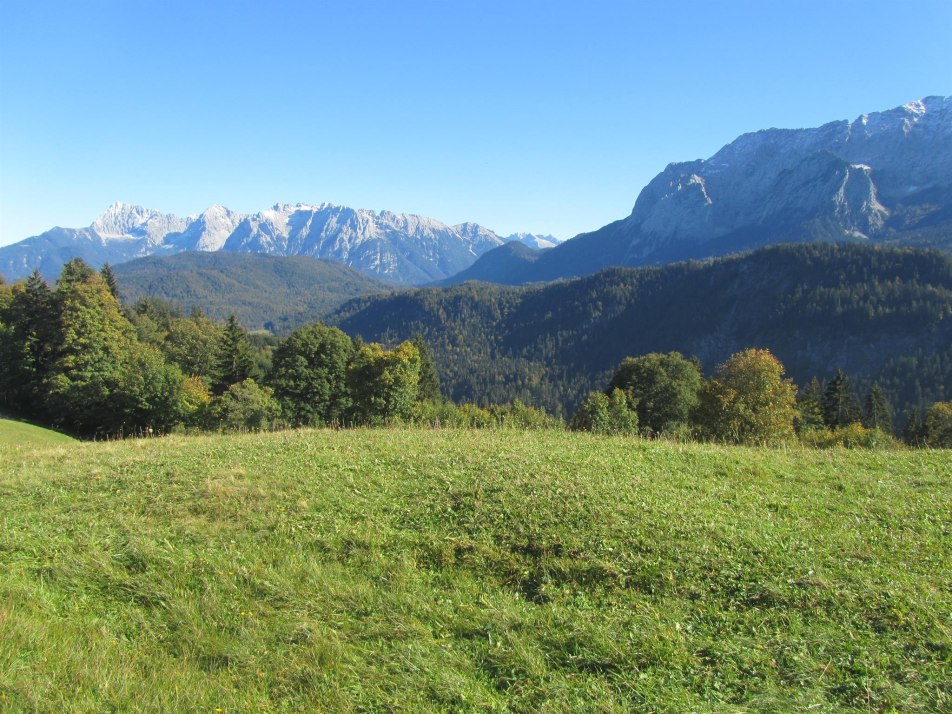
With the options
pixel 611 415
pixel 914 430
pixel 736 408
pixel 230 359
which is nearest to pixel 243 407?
pixel 230 359

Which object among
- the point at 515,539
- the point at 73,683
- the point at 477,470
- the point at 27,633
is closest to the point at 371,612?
the point at 515,539

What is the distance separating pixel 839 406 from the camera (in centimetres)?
6862

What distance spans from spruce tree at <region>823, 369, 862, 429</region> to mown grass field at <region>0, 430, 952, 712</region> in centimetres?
6569

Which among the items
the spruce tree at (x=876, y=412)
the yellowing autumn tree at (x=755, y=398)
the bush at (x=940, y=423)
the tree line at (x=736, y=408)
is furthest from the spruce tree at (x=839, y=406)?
the yellowing autumn tree at (x=755, y=398)

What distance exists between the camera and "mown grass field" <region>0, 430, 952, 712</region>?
5.40 metres

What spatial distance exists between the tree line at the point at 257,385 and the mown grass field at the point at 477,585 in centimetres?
2529

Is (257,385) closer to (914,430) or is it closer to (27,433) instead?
(27,433)

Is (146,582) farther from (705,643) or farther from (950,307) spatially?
(950,307)

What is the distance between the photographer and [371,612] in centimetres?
688

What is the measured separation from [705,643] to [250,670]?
200 inches

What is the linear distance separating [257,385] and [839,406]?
233 feet

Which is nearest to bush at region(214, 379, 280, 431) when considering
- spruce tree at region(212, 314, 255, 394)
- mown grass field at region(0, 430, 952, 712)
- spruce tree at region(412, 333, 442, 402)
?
spruce tree at region(212, 314, 255, 394)

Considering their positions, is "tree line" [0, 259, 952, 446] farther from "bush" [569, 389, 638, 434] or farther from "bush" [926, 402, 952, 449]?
"bush" [926, 402, 952, 449]

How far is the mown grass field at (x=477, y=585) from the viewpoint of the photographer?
540 centimetres
